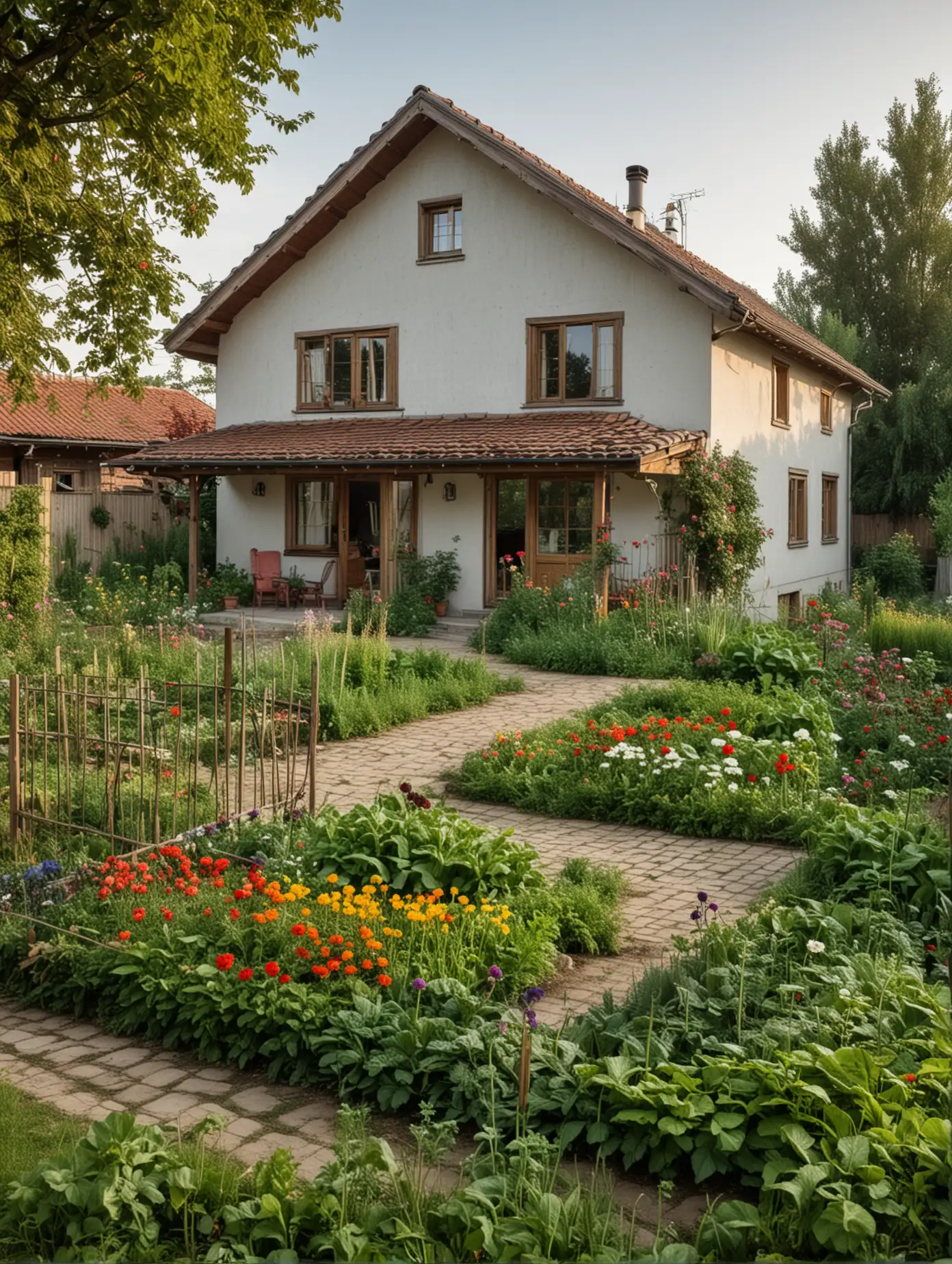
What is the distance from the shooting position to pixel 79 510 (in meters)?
25.1

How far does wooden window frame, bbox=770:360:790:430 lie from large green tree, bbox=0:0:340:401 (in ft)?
43.5

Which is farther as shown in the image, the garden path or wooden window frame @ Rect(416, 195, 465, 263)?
wooden window frame @ Rect(416, 195, 465, 263)

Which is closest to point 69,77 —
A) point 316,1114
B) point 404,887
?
Result: point 404,887

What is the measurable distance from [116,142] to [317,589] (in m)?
11.4

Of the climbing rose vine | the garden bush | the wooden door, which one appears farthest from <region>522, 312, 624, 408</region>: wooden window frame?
the garden bush

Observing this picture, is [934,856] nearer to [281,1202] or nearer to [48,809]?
[281,1202]

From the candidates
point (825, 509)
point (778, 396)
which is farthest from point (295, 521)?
point (825, 509)

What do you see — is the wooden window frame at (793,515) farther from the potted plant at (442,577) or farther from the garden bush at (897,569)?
the potted plant at (442,577)

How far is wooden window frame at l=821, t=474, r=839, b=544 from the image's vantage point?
27906mm

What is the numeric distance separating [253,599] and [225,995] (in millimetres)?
18504

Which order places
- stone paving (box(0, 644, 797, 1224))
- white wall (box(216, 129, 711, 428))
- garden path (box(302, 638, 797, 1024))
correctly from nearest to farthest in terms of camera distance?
stone paving (box(0, 644, 797, 1224))
garden path (box(302, 638, 797, 1024))
white wall (box(216, 129, 711, 428))

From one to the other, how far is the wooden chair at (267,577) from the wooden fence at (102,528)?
347 centimetres

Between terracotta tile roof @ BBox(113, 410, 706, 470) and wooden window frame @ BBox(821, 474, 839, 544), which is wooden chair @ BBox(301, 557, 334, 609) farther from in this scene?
wooden window frame @ BBox(821, 474, 839, 544)

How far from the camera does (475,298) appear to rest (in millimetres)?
21766
